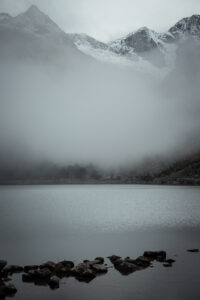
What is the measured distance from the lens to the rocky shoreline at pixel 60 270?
42500 mm

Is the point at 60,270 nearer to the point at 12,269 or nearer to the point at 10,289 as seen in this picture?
the point at 12,269

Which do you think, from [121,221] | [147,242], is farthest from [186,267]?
[121,221]

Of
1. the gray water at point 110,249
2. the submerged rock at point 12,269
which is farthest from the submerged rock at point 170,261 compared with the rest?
the submerged rock at point 12,269

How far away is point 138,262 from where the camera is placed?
Result: 2124 inches

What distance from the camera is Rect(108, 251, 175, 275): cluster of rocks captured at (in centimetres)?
5057

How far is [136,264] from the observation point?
53094mm

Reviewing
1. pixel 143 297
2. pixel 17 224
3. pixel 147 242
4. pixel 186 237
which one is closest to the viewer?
pixel 143 297

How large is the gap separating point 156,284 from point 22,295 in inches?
743

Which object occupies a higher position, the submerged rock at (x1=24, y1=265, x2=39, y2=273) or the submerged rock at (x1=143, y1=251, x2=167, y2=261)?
the submerged rock at (x1=143, y1=251, x2=167, y2=261)

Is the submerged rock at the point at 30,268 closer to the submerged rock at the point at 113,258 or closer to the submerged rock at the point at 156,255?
the submerged rock at the point at 113,258

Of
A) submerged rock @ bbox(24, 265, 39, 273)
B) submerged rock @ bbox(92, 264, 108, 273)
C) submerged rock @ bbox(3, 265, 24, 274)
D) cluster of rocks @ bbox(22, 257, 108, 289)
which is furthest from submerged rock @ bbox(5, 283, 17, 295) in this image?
submerged rock @ bbox(92, 264, 108, 273)

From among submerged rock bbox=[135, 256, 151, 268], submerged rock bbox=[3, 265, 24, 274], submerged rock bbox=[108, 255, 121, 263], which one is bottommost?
submerged rock bbox=[3, 265, 24, 274]

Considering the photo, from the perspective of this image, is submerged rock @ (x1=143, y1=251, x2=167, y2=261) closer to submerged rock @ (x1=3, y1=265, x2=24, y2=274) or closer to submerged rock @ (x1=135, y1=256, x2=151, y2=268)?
submerged rock @ (x1=135, y1=256, x2=151, y2=268)

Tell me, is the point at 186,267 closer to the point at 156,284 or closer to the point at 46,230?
the point at 156,284
